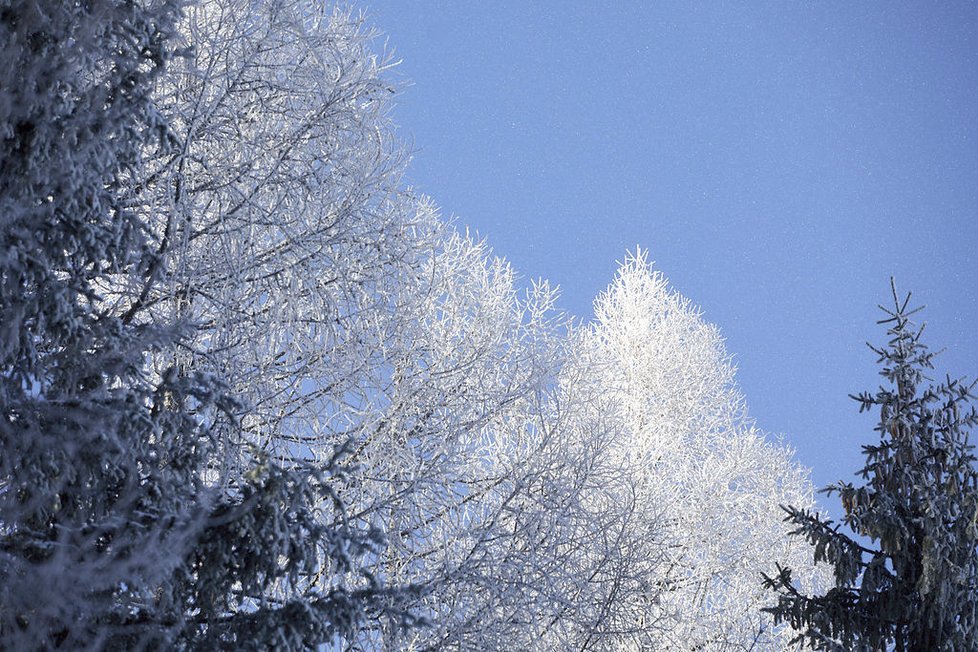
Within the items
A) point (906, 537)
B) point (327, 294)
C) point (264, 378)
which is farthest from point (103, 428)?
point (906, 537)

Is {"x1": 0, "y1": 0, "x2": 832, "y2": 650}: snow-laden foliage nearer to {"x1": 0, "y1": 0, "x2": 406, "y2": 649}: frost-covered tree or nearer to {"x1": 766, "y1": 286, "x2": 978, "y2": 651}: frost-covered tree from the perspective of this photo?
{"x1": 0, "y1": 0, "x2": 406, "y2": 649}: frost-covered tree

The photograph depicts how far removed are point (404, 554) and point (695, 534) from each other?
197 inches

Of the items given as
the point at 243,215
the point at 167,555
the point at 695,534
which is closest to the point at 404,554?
the point at 243,215

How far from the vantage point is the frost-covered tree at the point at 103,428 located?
3.63 metres

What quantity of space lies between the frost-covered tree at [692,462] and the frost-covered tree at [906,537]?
1.70 meters

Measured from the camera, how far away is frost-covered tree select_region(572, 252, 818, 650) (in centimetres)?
982

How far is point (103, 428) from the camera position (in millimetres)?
3734

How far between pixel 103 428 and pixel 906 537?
4986 millimetres

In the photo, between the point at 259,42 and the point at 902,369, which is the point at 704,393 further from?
the point at 259,42

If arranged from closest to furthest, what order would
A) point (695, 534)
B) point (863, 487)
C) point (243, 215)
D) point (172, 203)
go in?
point (172, 203), point (243, 215), point (863, 487), point (695, 534)

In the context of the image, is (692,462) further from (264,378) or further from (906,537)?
(264,378)

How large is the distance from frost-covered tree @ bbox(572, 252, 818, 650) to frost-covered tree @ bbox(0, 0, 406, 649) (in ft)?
14.9

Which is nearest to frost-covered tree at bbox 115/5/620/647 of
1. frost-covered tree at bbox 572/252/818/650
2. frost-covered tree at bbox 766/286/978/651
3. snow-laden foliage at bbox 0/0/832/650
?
snow-laden foliage at bbox 0/0/832/650

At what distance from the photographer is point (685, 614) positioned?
9.45 meters
